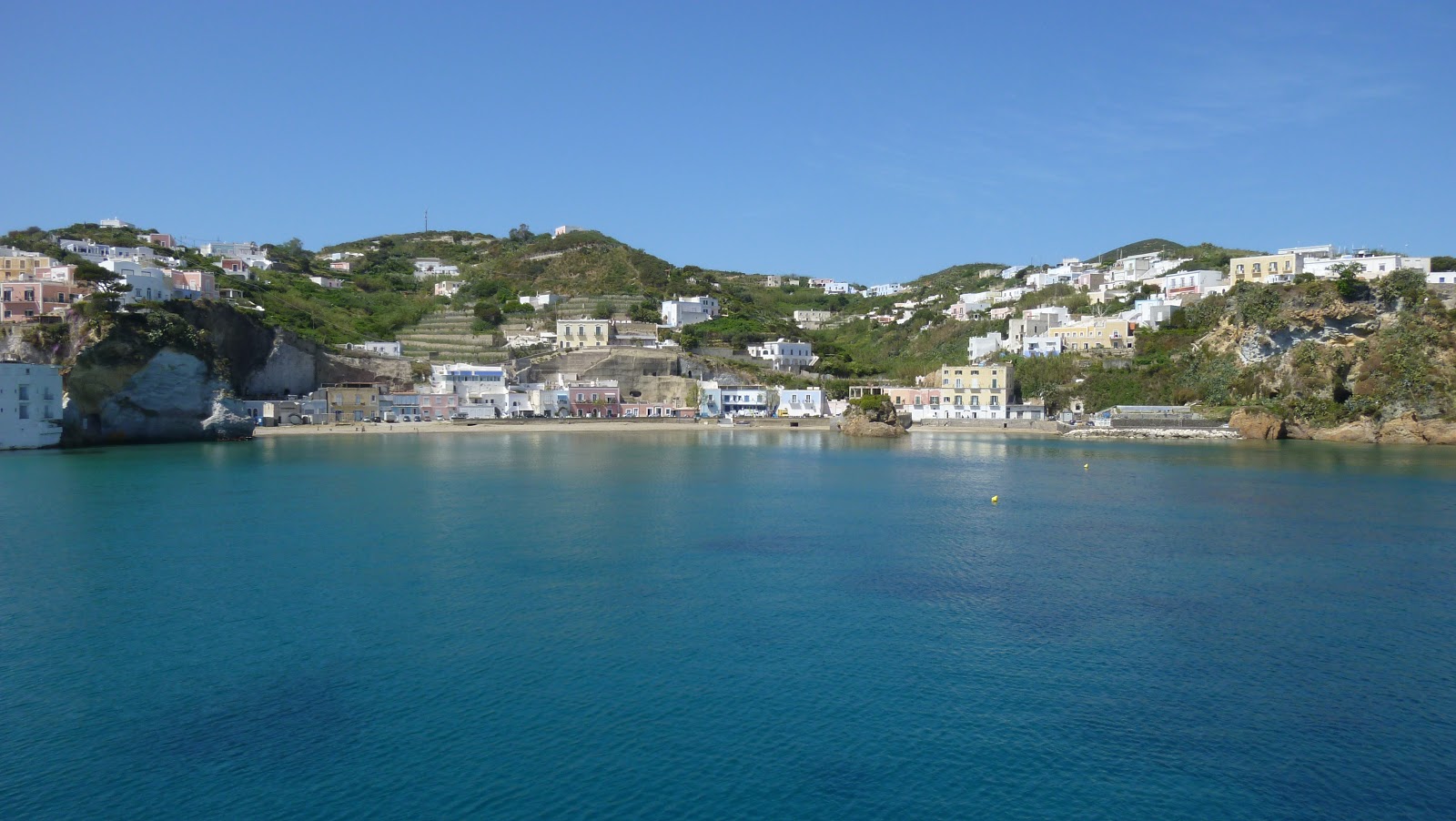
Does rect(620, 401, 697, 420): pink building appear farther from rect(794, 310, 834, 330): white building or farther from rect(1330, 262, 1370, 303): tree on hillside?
rect(1330, 262, 1370, 303): tree on hillside

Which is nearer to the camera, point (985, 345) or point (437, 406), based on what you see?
point (437, 406)

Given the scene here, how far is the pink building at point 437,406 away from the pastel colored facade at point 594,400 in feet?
23.3

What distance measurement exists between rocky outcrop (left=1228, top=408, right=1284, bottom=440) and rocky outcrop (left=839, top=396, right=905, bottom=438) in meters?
17.1

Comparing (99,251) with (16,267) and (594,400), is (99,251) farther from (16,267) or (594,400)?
(594,400)

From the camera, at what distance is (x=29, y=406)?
122 ft

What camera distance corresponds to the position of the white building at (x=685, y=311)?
71.5 meters

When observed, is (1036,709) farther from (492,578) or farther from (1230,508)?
(1230,508)

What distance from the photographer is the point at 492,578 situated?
15.3 meters

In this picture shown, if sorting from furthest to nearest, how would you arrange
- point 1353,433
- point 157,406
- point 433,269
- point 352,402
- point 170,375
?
point 433,269
point 352,402
point 1353,433
point 157,406
point 170,375

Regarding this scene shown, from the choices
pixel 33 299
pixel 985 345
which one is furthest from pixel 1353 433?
pixel 33 299

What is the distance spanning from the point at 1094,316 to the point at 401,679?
62.4 meters

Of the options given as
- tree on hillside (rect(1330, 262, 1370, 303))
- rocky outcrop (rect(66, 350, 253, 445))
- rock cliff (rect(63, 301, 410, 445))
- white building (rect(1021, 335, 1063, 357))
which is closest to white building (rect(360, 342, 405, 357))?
rock cliff (rect(63, 301, 410, 445))

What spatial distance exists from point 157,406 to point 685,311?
38.1m

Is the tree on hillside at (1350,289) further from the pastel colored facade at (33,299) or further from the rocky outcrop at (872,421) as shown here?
the pastel colored facade at (33,299)
